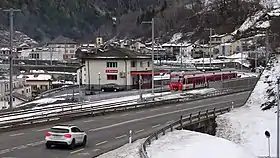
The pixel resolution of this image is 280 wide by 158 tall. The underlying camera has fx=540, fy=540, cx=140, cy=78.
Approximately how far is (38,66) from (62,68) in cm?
989

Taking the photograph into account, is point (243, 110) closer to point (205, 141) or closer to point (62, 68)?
point (205, 141)

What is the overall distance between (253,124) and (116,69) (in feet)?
147

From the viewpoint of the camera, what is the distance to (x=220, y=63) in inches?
5733

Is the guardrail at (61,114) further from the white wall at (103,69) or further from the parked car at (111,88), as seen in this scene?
the white wall at (103,69)

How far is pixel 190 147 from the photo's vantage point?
1091 inches

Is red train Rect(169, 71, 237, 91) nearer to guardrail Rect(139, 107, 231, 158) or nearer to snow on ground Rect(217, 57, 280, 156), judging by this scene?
snow on ground Rect(217, 57, 280, 156)

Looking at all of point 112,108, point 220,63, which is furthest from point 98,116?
point 220,63

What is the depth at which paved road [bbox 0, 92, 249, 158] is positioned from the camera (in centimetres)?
2519

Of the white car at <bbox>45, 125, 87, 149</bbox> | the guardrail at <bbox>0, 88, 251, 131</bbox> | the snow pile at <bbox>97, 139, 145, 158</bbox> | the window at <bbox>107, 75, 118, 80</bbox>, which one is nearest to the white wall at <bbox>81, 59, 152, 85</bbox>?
the window at <bbox>107, 75, 118, 80</bbox>

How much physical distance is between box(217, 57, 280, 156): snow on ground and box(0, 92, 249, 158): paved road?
13.5 feet

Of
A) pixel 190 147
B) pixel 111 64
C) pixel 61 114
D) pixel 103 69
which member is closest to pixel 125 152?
pixel 190 147

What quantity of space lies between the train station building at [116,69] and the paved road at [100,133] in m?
32.6

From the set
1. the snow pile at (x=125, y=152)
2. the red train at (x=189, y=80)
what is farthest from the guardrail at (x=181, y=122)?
the red train at (x=189, y=80)

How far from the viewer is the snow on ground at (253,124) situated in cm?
3622
